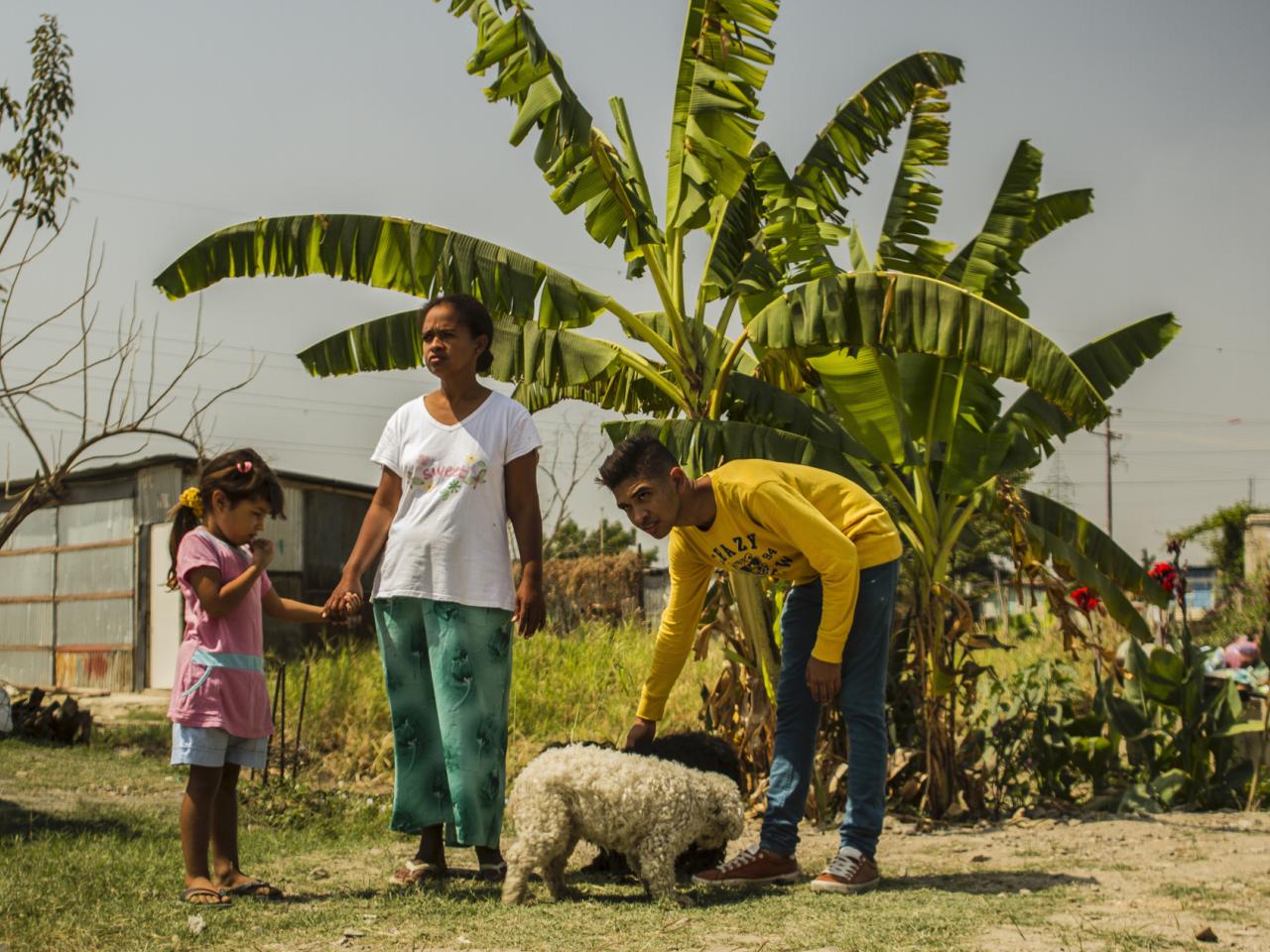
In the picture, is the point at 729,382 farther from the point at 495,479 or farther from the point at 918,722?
the point at 495,479

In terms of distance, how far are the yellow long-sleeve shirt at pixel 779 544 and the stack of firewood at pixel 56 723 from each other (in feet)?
26.6

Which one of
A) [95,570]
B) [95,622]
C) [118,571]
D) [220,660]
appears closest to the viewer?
[220,660]

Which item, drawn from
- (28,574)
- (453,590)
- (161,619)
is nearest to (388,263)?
(453,590)

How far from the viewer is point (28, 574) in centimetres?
Result: 1803

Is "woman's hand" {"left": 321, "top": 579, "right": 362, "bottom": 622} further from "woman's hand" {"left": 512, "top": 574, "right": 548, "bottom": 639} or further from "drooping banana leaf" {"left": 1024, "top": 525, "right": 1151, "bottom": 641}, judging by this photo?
"drooping banana leaf" {"left": 1024, "top": 525, "right": 1151, "bottom": 641}

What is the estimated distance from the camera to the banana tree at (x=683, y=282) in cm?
619

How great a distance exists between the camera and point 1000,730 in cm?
701

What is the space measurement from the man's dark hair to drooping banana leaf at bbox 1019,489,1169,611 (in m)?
4.06

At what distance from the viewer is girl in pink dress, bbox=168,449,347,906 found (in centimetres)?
400

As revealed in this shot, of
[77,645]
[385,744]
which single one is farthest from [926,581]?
[77,645]

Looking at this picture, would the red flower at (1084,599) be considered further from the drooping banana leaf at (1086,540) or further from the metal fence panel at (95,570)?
the metal fence panel at (95,570)

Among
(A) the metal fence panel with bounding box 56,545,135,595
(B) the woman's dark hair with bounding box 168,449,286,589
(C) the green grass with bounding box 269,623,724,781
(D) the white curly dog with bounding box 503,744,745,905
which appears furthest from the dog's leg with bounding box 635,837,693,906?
(A) the metal fence panel with bounding box 56,545,135,595

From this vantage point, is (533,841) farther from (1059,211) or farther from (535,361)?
(1059,211)

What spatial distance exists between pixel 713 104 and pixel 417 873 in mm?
4297
